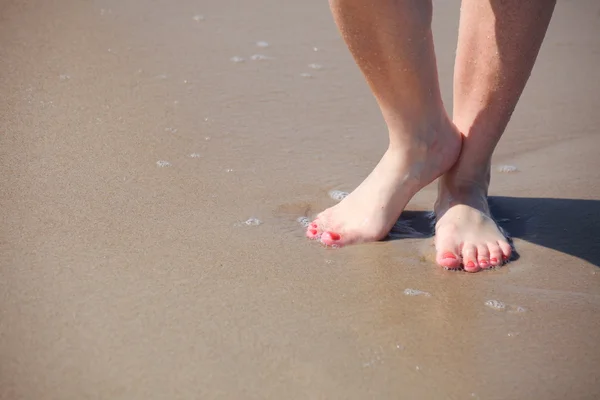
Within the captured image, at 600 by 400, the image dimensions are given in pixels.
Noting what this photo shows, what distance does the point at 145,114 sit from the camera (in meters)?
2.46

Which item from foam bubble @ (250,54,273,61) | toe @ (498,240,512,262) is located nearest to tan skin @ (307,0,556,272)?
toe @ (498,240,512,262)

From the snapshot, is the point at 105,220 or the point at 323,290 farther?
the point at 105,220

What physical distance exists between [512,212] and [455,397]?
0.82m

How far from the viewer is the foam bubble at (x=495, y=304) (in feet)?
4.98

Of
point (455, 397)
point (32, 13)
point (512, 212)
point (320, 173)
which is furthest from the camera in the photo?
point (32, 13)

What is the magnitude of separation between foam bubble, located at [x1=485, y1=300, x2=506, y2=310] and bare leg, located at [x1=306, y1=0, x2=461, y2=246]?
361mm

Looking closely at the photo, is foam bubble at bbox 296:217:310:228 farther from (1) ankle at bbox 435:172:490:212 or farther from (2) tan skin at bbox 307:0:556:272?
(1) ankle at bbox 435:172:490:212

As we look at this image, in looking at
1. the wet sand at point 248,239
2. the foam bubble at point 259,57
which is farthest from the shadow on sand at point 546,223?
the foam bubble at point 259,57

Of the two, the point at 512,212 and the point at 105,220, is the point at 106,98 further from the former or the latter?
the point at 512,212

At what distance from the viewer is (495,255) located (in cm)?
171

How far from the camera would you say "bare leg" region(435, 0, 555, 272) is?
171 cm

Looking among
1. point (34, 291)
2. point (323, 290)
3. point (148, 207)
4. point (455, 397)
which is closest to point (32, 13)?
point (148, 207)

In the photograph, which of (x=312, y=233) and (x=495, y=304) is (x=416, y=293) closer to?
(x=495, y=304)

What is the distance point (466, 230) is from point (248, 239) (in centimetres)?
51
